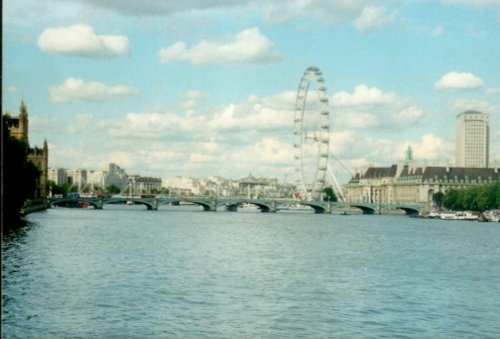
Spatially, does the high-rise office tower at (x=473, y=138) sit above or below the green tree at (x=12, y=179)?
above

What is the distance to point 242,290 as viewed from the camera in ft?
65.0

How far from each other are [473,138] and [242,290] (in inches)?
5298

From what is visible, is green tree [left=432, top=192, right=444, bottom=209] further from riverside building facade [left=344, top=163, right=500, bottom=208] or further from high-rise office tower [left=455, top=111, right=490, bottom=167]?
high-rise office tower [left=455, top=111, right=490, bottom=167]

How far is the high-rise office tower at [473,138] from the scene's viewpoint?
148 meters

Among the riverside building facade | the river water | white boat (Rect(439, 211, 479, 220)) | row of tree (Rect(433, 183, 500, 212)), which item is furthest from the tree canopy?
the river water

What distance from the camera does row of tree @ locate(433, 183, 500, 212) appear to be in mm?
86750

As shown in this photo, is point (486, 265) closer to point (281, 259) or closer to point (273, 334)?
point (281, 259)

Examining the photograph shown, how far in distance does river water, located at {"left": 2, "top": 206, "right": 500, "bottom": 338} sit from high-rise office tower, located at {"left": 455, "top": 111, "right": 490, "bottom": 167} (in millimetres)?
116824

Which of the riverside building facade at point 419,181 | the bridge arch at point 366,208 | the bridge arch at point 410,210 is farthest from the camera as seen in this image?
the riverside building facade at point 419,181

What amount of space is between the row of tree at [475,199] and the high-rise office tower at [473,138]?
1970 inches

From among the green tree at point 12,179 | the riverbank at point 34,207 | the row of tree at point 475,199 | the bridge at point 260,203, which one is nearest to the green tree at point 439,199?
the row of tree at point 475,199

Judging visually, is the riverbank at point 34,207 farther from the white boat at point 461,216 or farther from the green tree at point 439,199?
the green tree at point 439,199

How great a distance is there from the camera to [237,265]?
26.0 m

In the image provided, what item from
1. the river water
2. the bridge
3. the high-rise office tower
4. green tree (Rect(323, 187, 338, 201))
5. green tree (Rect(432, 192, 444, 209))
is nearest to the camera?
the river water
